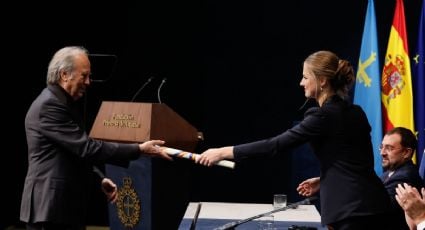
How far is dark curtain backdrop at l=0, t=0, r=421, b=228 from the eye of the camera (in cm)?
557

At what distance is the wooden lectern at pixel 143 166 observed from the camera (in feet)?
11.3

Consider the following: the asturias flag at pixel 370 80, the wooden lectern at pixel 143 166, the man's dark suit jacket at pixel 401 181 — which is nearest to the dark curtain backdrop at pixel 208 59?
the asturias flag at pixel 370 80

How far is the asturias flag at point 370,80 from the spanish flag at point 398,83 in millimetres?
90

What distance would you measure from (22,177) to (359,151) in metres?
4.10

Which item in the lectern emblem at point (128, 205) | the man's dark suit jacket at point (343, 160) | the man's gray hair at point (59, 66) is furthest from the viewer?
the lectern emblem at point (128, 205)

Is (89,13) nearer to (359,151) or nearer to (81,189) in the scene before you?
(81,189)

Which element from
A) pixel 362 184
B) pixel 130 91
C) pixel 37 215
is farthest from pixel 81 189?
pixel 130 91

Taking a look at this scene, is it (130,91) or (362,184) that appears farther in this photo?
(130,91)

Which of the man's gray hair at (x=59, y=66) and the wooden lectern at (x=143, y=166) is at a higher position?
the man's gray hair at (x=59, y=66)

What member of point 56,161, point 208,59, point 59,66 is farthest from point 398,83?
point 56,161

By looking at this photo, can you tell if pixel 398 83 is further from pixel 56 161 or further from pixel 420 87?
pixel 56 161

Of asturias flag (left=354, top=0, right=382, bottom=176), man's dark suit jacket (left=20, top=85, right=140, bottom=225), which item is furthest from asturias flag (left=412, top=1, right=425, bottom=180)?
man's dark suit jacket (left=20, top=85, right=140, bottom=225)

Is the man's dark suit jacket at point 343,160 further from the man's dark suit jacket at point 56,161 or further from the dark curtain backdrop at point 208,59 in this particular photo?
the dark curtain backdrop at point 208,59

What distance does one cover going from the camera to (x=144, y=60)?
564 centimetres
